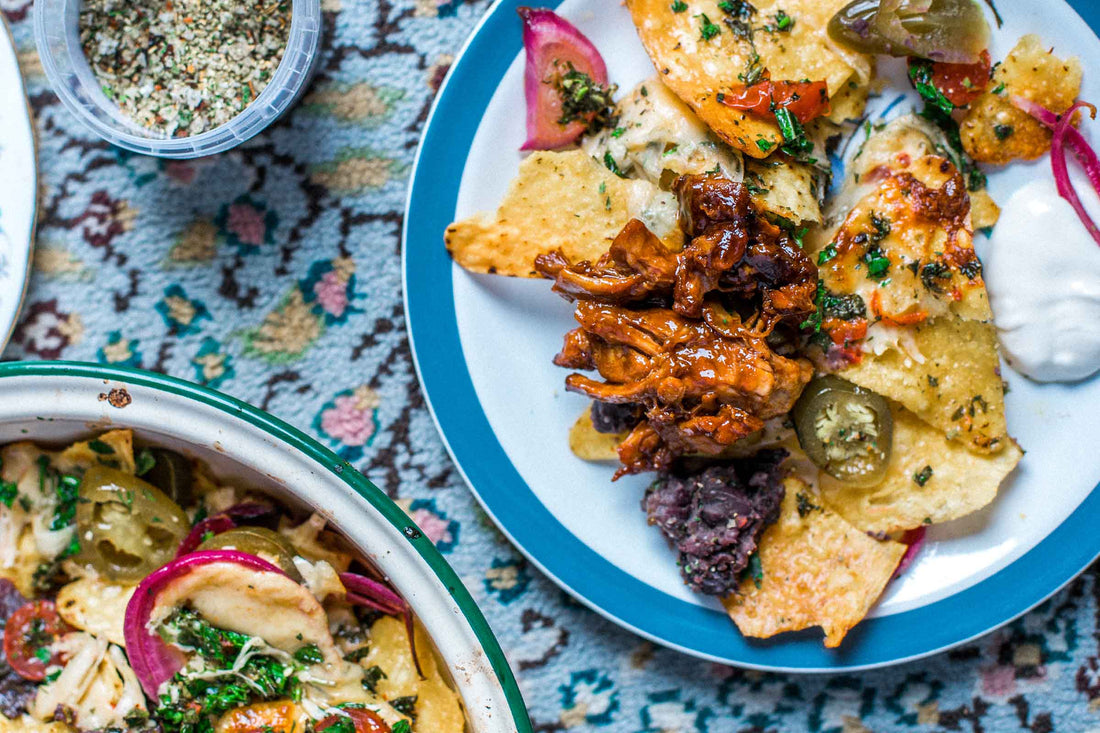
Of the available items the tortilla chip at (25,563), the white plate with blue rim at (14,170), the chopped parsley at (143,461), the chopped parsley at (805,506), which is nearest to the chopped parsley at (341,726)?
the chopped parsley at (143,461)

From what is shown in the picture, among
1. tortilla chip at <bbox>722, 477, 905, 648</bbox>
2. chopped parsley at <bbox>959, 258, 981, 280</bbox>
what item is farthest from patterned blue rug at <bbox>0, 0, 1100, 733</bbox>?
chopped parsley at <bbox>959, 258, 981, 280</bbox>

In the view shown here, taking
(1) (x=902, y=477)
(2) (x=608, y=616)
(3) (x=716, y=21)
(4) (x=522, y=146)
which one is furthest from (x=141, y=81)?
(1) (x=902, y=477)

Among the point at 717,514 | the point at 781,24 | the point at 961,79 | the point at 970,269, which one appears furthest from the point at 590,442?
the point at 961,79

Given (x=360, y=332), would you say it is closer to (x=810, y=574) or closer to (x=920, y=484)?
(x=810, y=574)

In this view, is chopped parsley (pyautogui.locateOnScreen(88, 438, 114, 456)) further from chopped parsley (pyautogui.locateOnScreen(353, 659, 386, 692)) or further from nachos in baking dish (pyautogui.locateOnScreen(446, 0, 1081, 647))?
nachos in baking dish (pyautogui.locateOnScreen(446, 0, 1081, 647))

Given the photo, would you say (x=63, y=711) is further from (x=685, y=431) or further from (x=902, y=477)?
(x=902, y=477)

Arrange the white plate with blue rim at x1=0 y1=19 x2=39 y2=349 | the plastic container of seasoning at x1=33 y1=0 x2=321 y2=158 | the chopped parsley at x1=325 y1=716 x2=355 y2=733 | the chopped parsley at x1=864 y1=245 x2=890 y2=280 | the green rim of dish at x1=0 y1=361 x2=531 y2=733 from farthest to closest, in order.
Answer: the white plate with blue rim at x1=0 y1=19 x2=39 y2=349, the plastic container of seasoning at x1=33 y1=0 x2=321 y2=158, the chopped parsley at x1=864 y1=245 x2=890 y2=280, the chopped parsley at x1=325 y1=716 x2=355 y2=733, the green rim of dish at x1=0 y1=361 x2=531 y2=733
